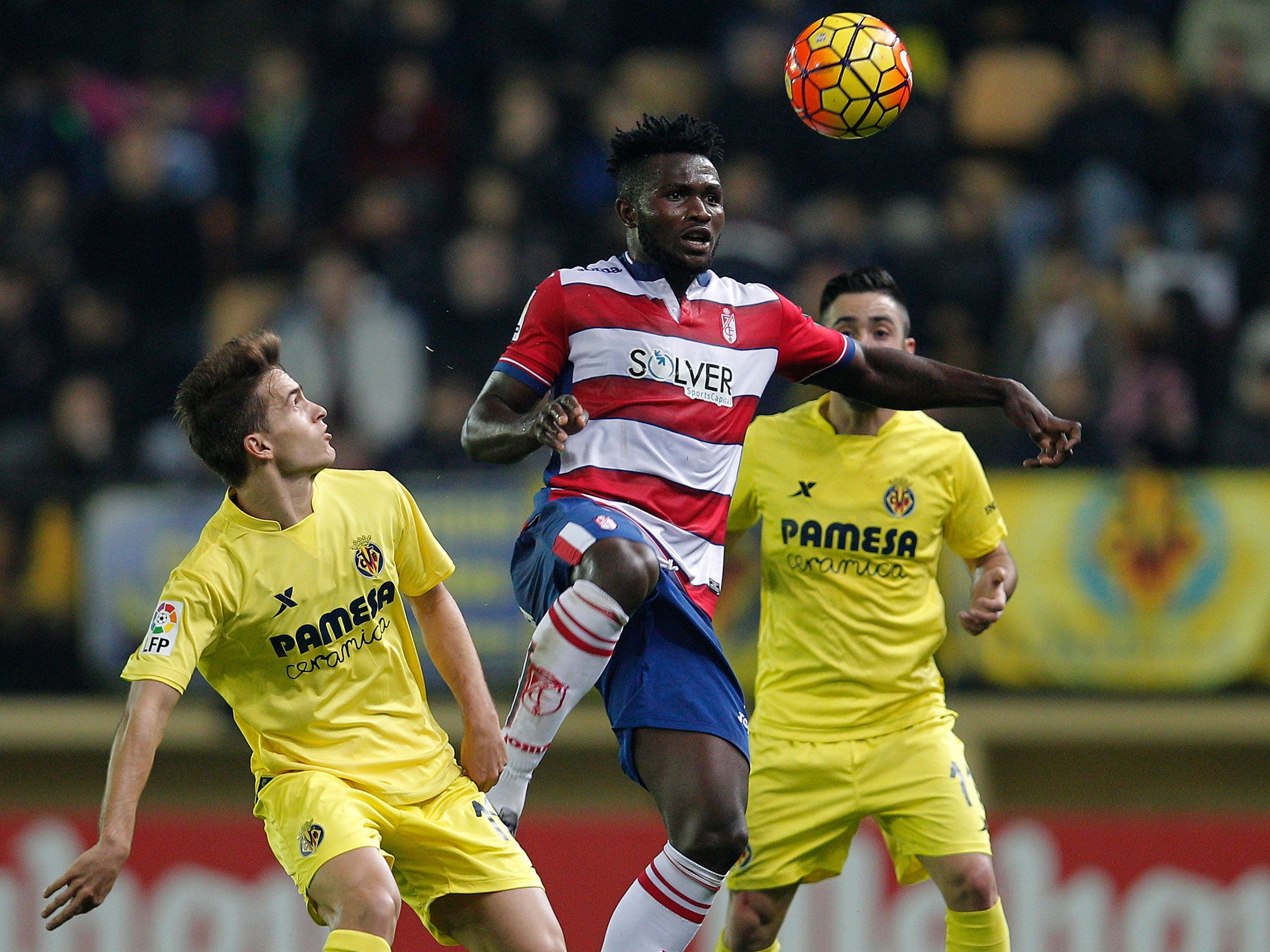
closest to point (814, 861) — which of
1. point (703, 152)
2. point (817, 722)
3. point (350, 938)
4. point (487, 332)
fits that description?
point (817, 722)

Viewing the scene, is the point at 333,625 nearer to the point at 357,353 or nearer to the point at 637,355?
the point at 637,355

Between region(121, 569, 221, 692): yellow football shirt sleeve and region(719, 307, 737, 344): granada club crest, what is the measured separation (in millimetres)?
1593

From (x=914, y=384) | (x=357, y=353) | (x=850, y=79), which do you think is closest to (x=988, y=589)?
(x=914, y=384)

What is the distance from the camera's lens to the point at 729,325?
4.97 m

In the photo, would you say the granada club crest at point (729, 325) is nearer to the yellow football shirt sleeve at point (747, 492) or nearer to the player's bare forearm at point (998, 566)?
the yellow football shirt sleeve at point (747, 492)

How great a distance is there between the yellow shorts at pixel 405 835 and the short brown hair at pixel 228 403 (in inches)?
33.7

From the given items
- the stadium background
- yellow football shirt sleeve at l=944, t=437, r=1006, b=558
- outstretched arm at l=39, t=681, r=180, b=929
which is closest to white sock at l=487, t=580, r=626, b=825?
outstretched arm at l=39, t=681, r=180, b=929

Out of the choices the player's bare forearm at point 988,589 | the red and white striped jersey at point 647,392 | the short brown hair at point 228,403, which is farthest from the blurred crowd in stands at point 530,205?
the short brown hair at point 228,403

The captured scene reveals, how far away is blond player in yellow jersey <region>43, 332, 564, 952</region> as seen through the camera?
443 cm

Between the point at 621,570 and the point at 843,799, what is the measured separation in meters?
1.45

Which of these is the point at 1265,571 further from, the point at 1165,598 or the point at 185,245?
the point at 185,245

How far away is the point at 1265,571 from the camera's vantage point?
8430mm

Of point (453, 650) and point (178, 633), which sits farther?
point (453, 650)

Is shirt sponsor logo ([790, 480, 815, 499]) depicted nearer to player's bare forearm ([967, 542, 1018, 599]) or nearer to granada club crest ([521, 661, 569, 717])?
player's bare forearm ([967, 542, 1018, 599])
